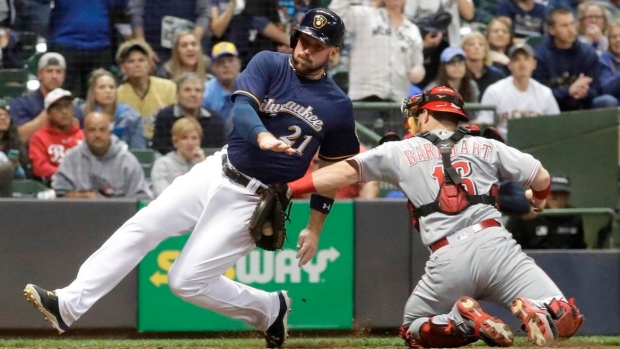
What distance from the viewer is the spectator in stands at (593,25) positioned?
12.2 metres

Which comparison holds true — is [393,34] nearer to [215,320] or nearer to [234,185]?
[215,320]

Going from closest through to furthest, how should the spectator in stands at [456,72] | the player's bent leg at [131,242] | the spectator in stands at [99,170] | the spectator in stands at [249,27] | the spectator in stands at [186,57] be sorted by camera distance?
the player's bent leg at [131,242] < the spectator in stands at [99,170] < the spectator in stands at [186,57] < the spectator in stands at [456,72] < the spectator in stands at [249,27]

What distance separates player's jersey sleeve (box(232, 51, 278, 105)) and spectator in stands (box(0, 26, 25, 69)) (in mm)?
5252

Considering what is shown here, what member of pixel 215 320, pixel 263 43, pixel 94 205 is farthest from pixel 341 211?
pixel 263 43

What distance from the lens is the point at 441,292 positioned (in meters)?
5.96

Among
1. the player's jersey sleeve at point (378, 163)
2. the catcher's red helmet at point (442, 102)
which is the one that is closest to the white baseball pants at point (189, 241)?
the player's jersey sleeve at point (378, 163)

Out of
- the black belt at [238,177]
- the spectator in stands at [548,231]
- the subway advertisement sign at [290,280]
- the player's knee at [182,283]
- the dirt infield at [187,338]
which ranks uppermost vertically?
the black belt at [238,177]

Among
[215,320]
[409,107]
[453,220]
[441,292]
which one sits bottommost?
[215,320]

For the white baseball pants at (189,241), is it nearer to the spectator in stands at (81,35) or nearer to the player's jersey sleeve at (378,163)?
the player's jersey sleeve at (378,163)

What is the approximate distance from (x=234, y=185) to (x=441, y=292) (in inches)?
48.4

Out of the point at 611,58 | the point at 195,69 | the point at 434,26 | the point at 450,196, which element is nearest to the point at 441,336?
the point at 450,196

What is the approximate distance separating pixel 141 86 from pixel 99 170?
1.52 meters

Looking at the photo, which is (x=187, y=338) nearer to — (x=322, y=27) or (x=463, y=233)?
(x=463, y=233)

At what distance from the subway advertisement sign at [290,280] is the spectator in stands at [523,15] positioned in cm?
484
